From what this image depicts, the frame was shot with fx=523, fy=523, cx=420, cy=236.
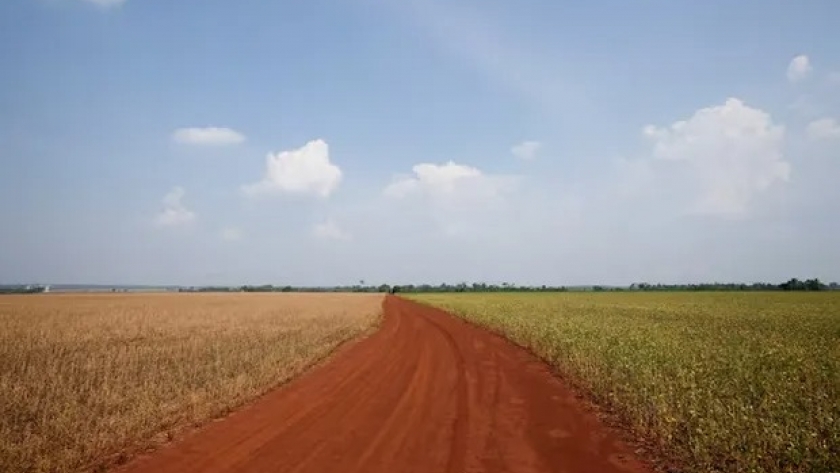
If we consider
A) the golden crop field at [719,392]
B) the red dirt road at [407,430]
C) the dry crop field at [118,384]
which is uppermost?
the golden crop field at [719,392]

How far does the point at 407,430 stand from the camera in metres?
9.17

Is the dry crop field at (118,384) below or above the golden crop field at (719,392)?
below

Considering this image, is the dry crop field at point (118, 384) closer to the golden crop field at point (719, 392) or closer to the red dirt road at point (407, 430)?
the red dirt road at point (407, 430)

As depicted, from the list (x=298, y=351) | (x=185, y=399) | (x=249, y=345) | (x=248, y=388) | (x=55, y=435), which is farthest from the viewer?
(x=249, y=345)

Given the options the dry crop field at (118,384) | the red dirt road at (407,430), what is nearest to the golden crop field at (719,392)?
the red dirt road at (407,430)

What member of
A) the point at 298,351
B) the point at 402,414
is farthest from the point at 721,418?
the point at 298,351

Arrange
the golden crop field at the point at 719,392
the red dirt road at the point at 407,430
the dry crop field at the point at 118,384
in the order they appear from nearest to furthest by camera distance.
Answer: the red dirt road at the point at 407,430, the golden crop field at the point at 719,392, the dry crop field at the point at 118,384

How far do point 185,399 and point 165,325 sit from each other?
22.4m

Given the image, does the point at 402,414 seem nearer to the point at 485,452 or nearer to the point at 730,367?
the point at 485,452

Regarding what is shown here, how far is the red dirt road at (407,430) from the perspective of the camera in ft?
24.5

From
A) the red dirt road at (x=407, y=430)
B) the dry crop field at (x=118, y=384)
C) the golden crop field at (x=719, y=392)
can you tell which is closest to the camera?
the red dirt road at (x=407, y=430)

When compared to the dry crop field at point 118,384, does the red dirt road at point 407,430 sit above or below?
below

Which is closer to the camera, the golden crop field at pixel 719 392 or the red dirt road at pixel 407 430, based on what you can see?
the red dirt road at pixel 407 430

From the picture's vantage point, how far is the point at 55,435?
28.3ft
